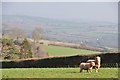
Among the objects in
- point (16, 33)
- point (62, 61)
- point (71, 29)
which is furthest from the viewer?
point (71, 29)

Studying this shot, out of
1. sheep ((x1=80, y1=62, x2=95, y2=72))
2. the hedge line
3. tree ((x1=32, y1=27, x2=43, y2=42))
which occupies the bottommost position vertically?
the hedge line

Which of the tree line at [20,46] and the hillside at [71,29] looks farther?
the hillside at [71,29]

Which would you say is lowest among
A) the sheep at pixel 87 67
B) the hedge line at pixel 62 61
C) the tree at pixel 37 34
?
the hedge line at pixel 62 61

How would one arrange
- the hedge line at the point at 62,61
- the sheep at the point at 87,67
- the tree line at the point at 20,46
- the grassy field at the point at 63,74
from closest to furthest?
the grassy field at the point at 63,74
the sheep at the point at 87,67
the hedge line at the point at 62,61
the tree line at the point at 20,46

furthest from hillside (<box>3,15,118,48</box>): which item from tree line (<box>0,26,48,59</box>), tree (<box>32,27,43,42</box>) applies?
tree line (<box>0,26,48,59</box>)

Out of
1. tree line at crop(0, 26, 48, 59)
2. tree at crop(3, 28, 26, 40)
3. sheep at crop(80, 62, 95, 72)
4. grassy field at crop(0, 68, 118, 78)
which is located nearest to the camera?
grassy field at crop(0, 68, 118, 78)

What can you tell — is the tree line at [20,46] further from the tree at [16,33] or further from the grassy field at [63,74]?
the grassy field at [63,74]

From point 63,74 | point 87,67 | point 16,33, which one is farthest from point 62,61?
point 16,33

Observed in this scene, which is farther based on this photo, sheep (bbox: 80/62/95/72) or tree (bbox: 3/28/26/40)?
tree (bbox: 3/28/26/40)

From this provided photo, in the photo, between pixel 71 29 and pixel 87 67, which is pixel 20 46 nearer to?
pixel 71 29

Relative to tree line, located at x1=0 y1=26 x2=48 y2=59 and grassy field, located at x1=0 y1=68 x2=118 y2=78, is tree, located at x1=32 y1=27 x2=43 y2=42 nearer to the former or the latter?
tree line, located at x1=0 y1=26 x2=48 y2=59

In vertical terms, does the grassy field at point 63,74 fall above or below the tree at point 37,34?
below

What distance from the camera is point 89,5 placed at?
11269 centimetres

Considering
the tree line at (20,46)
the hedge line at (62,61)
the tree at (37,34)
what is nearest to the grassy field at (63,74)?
the hedge line at (62,61)
